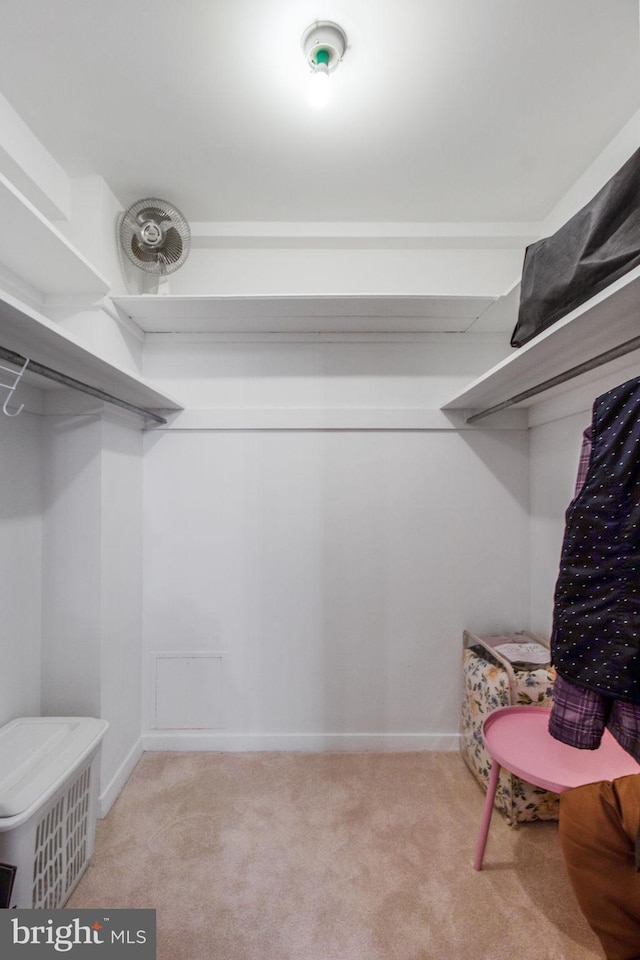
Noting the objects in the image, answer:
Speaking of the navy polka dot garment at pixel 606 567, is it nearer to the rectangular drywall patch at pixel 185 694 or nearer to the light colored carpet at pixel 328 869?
the light colored carpet at pixel 328 869

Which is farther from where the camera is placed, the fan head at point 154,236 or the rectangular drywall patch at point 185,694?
the rectangular drywall patch at point 185,694

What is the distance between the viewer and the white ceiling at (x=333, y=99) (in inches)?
48.5

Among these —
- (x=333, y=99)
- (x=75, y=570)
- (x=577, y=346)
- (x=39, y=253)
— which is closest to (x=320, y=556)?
(x=75, y=570)

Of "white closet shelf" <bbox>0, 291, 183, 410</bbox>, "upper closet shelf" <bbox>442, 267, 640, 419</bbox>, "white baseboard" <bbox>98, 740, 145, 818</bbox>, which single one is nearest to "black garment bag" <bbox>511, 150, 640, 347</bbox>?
"upper closet shelf" <bbox>442, 267, 640, 419</bbox>

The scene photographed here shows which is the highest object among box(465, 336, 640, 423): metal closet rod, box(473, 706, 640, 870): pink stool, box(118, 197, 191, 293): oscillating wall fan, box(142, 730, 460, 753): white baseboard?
box(118, 197, 191, 293): oscillating wall fan

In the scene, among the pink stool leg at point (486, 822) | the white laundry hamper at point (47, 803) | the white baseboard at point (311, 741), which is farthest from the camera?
the white baseboard at point (311, 741)

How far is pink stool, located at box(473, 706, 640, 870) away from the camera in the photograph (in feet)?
4.27

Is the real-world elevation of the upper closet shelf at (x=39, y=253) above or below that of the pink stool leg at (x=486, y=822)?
above

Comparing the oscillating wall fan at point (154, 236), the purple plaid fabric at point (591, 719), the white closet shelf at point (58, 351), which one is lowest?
the purple plaid fabric at point (591, 719)

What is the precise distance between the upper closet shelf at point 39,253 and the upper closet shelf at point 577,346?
1618 millimetres

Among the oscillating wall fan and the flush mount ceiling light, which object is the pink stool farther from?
the oscillating wall fan

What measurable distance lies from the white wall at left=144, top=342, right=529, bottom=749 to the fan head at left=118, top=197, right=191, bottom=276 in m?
0.42

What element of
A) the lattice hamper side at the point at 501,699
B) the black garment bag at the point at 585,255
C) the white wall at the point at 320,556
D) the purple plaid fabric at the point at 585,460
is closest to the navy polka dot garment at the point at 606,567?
the purple plaid fabric at the point at 585,460

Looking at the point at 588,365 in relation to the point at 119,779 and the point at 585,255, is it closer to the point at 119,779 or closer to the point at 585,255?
the point at 585,255
